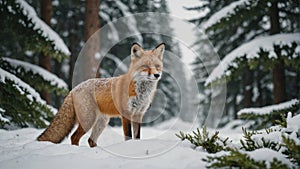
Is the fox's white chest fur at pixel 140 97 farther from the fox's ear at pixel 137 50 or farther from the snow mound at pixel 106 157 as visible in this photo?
the snow mound at pixel 106 157

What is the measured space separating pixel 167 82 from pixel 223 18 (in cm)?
1166

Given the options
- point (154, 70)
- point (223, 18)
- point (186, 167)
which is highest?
point (223, 18)

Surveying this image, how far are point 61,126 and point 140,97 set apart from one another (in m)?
1.56

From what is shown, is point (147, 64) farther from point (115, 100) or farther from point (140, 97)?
point (115, 100)

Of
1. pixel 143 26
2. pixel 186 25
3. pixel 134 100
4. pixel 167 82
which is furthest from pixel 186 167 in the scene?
pixel 167 82

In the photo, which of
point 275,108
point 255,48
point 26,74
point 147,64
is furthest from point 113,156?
point 275,108

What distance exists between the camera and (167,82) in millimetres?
20234

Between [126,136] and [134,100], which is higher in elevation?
[134,100]

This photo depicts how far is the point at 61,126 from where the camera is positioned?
530cm

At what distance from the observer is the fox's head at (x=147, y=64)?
14.6 ft

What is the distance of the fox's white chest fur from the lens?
4.83 meters

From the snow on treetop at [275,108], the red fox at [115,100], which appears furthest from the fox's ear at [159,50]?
the snow on treetop at [275,108]

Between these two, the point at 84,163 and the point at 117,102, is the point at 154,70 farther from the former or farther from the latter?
the point at 84,163

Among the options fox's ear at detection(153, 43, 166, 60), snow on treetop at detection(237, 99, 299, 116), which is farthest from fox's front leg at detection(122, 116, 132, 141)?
snow on treetop at detection(237, 99, 299, 116)
